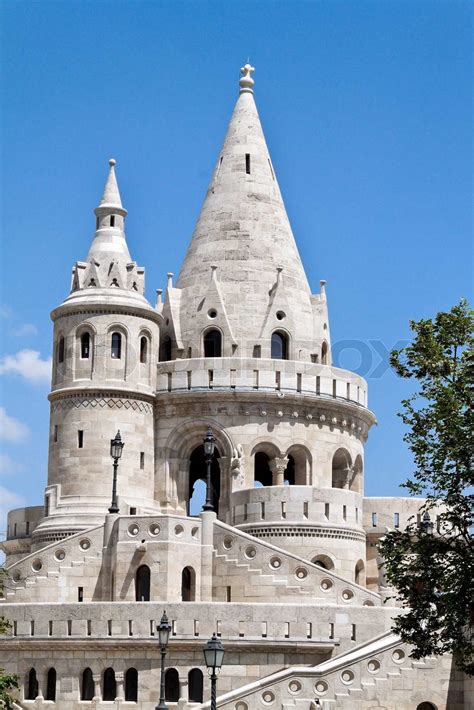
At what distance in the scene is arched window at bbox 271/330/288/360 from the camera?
47.4 metres

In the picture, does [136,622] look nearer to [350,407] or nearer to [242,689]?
[242,689]

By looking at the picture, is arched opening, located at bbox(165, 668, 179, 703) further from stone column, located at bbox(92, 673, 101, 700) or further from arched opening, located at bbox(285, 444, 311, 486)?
arched opening, located at bbox(285, 444, 311, 486)

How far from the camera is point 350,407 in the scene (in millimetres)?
46438

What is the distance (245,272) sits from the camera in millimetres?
48062

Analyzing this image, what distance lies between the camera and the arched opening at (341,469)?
153 feet

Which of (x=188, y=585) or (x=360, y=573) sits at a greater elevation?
(x=360, y=573)

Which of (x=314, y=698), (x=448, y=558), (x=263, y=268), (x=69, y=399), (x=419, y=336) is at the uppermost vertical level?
(x=263, y=268)

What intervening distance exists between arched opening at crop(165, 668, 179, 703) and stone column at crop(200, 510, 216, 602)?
123 inches

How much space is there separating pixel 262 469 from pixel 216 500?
1.86 m

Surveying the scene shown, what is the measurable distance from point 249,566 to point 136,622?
378cm

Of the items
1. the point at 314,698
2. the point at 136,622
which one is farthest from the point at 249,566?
the point at 314,698

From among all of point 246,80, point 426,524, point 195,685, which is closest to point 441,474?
point 426,524

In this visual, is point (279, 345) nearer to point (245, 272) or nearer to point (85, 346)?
point (245, 272)

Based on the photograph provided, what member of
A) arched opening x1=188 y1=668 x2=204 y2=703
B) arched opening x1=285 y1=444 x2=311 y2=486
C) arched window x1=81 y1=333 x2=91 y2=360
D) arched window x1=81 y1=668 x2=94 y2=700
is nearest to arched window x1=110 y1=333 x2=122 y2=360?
arched window x1=81 y1=333 x2=91 y2=360
